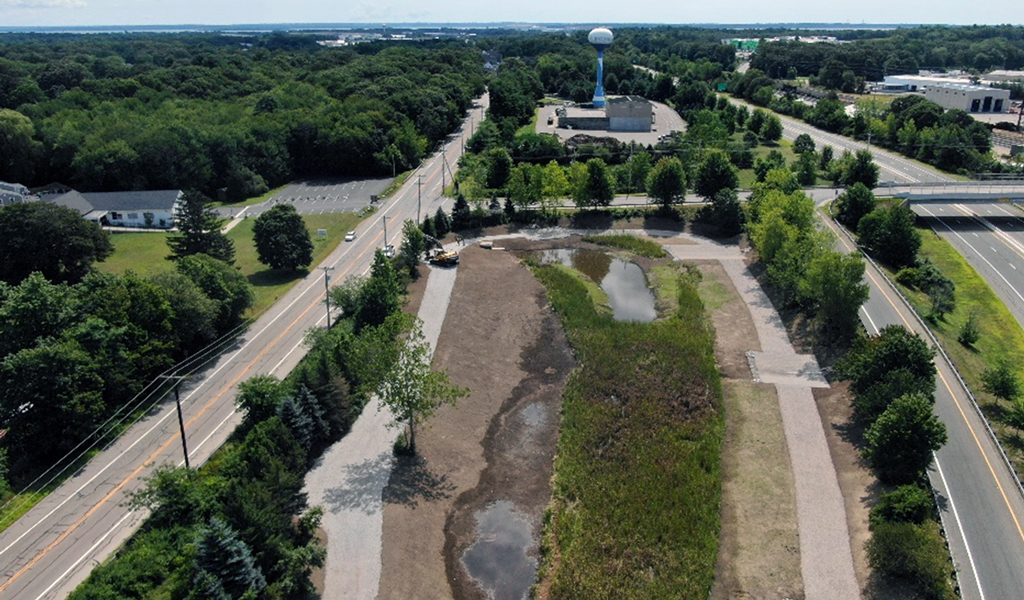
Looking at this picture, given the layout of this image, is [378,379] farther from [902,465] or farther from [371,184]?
[371,184]

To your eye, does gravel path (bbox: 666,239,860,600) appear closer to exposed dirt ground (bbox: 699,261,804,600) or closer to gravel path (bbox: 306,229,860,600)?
gravel path (bbox: 306,229,860,600)

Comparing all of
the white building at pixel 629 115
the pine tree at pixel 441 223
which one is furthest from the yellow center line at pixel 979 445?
the white building at pixel 629 115

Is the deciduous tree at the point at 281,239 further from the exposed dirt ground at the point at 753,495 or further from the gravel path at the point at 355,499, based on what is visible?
the exposed dirt ground at the point at 753,495

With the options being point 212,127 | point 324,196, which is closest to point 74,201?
point 212,127

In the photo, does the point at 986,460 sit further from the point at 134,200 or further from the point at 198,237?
the point at 134,200

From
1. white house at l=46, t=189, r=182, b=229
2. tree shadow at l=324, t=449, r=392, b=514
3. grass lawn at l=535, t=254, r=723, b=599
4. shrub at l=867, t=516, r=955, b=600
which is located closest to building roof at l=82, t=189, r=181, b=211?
white house at l=46, t=189, r=182, b=229
